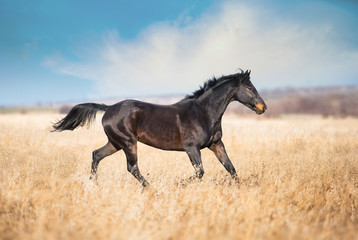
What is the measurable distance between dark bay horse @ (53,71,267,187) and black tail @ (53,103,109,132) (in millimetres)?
479

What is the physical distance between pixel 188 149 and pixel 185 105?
3.03 feet

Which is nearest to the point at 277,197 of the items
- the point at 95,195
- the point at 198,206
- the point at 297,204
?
the point at 297,204

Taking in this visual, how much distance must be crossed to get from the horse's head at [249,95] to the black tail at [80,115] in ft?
9.51

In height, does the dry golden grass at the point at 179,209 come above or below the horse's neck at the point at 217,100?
below

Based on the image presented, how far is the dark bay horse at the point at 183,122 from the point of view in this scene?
5.04m

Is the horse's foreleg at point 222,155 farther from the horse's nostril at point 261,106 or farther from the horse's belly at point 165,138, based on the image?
the horse's nostril at point 261,106

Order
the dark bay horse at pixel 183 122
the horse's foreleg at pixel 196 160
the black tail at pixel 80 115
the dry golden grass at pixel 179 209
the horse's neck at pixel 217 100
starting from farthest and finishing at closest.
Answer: the black tail at pixel 80 115 → the horse's neck at pixel 217 100 → the dark bay horse at pixel 183 122 → the horse's foreleg at pixel 196 160 → the dry golden grass at pixel 179 209

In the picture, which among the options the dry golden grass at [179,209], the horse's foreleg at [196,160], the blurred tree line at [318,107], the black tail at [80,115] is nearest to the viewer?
the dry golden grass at [179,209]

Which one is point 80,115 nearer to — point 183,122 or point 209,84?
point 183,122

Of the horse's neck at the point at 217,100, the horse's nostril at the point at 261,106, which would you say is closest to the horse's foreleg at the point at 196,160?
the horse's neck at the point at 217,100

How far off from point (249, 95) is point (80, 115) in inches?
144

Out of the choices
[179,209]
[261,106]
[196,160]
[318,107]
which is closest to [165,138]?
[196,160]

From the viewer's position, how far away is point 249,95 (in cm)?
539

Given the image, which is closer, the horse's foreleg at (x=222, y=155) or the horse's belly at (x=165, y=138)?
the horse's belly at (x=165, y=138)
